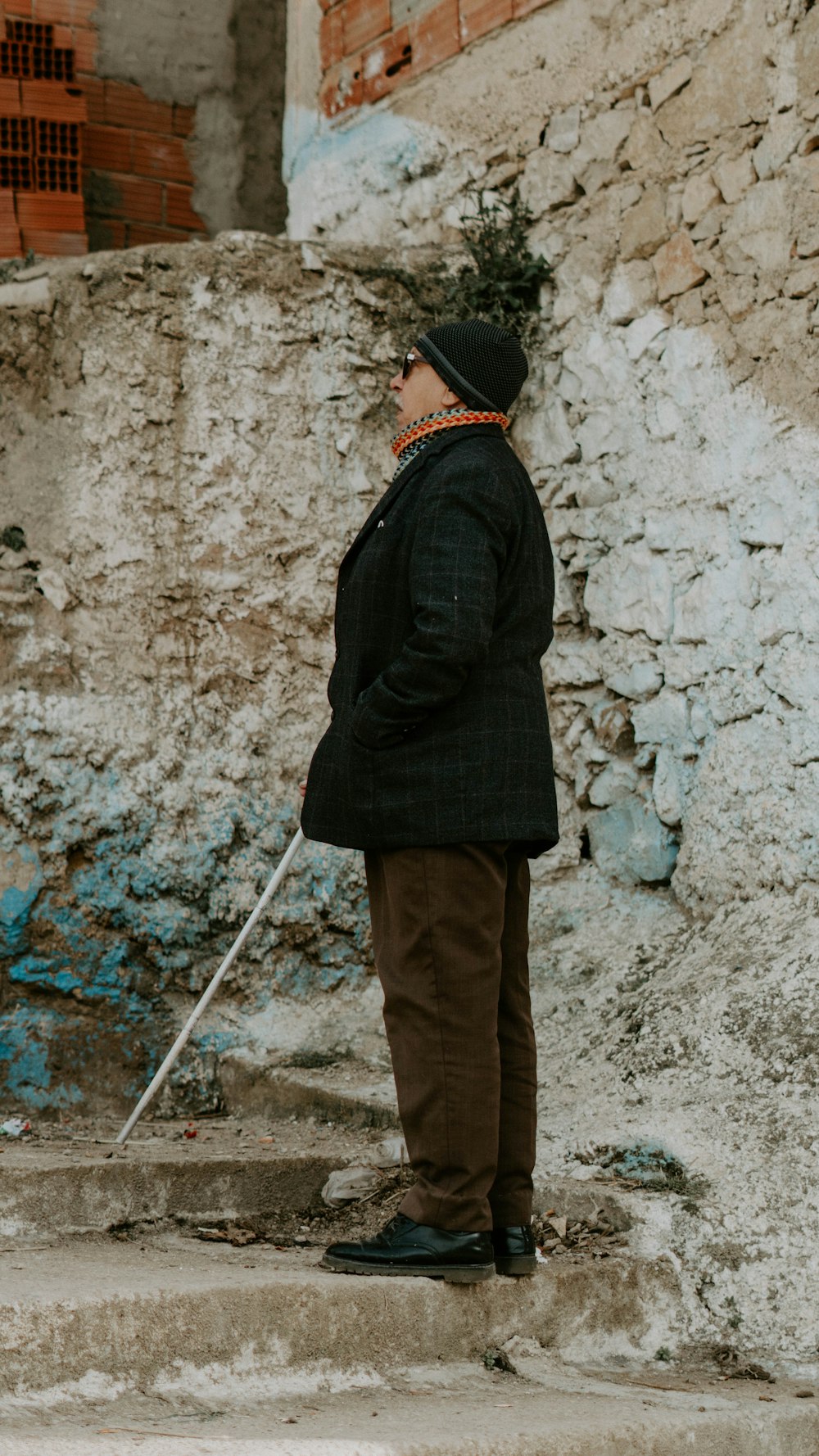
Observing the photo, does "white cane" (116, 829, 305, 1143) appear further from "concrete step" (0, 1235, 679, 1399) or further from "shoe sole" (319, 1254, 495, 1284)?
"shoe sole" (319, 1254, 495, 1284)

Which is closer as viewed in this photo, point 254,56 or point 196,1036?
point 196,1036

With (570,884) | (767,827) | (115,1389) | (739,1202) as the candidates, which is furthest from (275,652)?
(115,1389)

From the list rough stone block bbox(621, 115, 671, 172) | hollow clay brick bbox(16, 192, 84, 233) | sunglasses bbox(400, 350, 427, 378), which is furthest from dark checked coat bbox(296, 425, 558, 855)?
hollow clay brick bbox(16, 192, 84, 233)

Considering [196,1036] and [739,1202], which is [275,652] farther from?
[739,1202]

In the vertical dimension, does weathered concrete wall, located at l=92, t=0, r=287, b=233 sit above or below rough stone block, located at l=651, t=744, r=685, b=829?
above

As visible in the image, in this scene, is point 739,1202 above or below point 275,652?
below

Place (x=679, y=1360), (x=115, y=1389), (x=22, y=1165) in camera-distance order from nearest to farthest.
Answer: (x=115, y=1389), (x=679, y=1360), (x=22, y=1165)

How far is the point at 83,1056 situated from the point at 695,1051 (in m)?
1.56

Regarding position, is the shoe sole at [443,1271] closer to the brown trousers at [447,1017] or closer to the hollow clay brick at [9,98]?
the brown trousers at [447,1017]

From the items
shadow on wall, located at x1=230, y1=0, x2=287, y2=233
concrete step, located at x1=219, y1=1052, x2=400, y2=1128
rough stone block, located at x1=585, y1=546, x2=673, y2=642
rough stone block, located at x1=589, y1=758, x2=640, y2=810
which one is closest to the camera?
concrete step, located at x1=219, y1=1052, x2=400, y2=1128

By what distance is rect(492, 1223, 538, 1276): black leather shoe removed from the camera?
2262 millimetres

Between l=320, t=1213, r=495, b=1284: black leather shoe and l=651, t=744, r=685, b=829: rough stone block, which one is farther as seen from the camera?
l=651, t=744, r=685, b=829: rough stone block

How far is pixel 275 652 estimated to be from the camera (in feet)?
12.8

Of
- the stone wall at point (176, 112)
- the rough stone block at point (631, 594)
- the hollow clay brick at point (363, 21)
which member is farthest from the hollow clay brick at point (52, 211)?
the rough stone block at point (631, 594)
